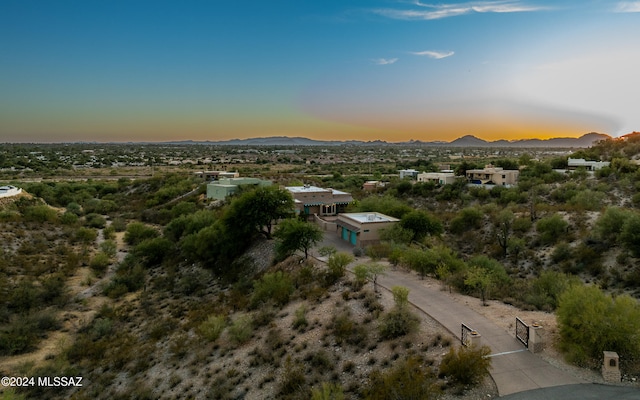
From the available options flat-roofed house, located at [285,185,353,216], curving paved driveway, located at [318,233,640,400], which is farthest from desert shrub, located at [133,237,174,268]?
curving paved driveway, located at [318,233,640,400]

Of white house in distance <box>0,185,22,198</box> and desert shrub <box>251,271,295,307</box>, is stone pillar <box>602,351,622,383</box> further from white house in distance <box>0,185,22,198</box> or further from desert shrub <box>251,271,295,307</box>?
white house in distance <box>0,185,22,198</box>

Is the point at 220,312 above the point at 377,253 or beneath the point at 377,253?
beneath

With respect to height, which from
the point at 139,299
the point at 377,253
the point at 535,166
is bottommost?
the point at 139,299

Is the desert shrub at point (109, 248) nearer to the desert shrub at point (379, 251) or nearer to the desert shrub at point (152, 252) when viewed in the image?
the desert shrub at point (152, 252)

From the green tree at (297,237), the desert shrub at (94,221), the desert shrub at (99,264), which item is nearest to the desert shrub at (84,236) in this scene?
the desert shrub at (99,264)

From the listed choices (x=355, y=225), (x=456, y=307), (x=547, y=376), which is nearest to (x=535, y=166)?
(x=355, y=225)

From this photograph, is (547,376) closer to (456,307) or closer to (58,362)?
(456,307)

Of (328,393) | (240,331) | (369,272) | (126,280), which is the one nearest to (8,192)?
(126,280)
